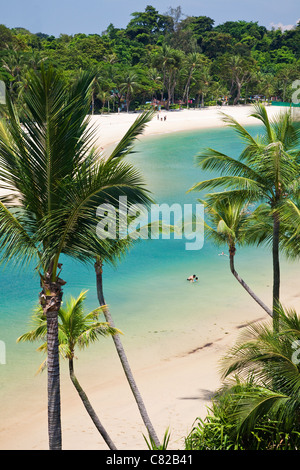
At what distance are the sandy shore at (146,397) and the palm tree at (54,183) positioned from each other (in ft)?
21.1

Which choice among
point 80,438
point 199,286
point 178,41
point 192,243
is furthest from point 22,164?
point 178,41

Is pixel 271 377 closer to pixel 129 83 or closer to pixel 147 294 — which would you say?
pixel 147 294

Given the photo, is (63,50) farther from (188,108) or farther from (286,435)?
(286,435)

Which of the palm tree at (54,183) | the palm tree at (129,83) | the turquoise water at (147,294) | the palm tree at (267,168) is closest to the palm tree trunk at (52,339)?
the palm tree at (54,183)

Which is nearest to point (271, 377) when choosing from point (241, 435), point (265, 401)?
point (265, 401)

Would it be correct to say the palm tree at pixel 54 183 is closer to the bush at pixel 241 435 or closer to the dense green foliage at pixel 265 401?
the bush at pixel 241 435

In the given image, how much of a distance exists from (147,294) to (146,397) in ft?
28.0

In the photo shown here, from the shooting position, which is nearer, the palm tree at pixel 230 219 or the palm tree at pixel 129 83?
the palm tree at pixel 230 219

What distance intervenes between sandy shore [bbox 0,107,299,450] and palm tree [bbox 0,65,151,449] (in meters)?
6.42

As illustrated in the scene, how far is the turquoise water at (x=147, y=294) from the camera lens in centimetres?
1833

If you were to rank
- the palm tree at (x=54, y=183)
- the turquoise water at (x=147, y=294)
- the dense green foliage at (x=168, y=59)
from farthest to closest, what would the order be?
the dense green foliage at (x=168, y=59) < the turquoise water at (x=147, y=294) < the palm tree at (x=54, y=183)

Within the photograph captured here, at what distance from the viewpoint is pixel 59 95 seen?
6914mm

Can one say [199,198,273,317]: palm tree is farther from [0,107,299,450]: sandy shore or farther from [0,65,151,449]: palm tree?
[0,65,151,449]: palm tree

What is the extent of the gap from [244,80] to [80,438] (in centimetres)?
9885
